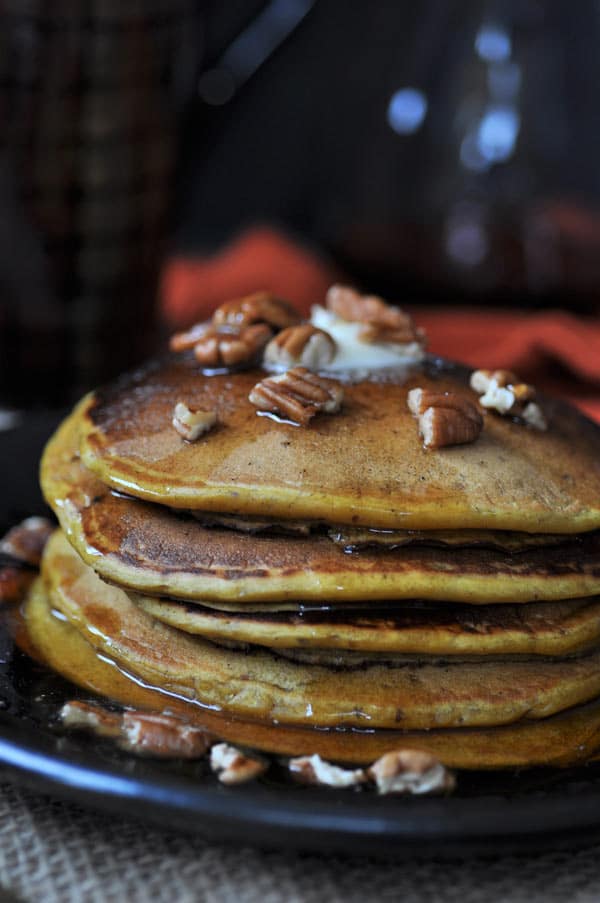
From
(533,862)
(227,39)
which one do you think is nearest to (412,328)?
(533,862)

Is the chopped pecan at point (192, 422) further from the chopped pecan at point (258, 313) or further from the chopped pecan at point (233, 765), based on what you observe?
the chopped pecan at point (233, 765)

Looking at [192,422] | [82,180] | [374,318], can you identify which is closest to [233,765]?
[192,422]

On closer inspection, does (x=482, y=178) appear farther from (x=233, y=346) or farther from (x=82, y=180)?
(x=233, y=346)

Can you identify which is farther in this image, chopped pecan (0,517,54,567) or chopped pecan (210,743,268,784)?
chopped pecan (0,517,54,567)

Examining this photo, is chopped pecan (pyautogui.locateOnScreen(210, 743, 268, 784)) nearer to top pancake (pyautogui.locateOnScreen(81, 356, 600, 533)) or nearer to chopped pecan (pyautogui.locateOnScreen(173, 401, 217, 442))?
top pancake (pyautogui.locateOnScreen(81, 356, 600, 533))

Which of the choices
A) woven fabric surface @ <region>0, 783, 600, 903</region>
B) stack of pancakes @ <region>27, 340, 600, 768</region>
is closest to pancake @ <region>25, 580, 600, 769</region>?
stack of pancakes @ <region>27, 340, 600, 768</region>
